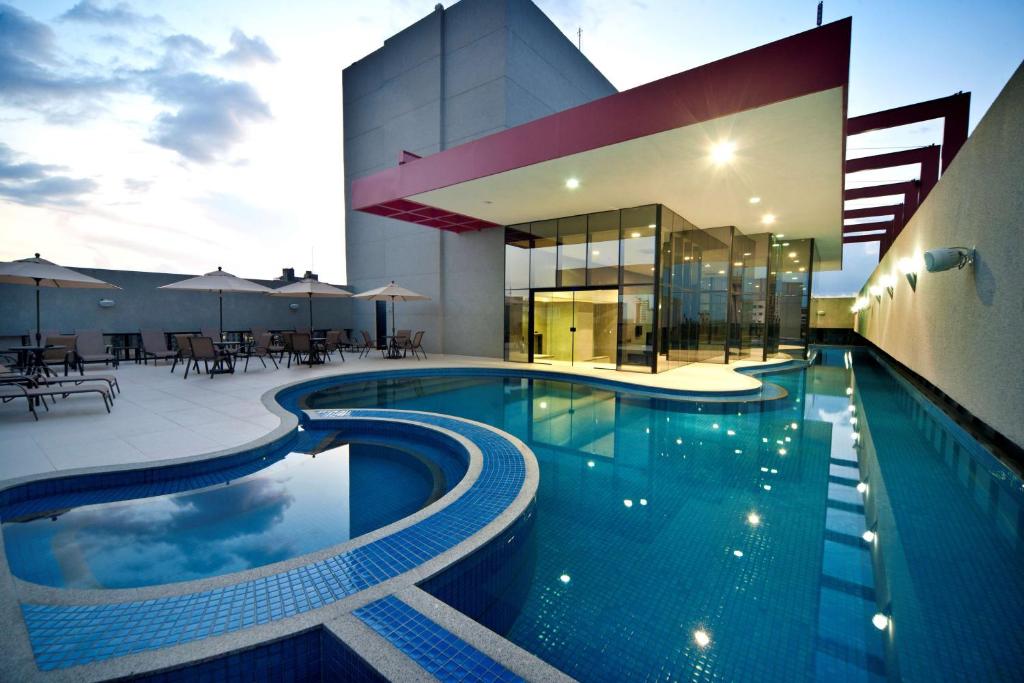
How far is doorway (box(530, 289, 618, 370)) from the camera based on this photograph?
1205 cm

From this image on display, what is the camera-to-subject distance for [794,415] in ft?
21.5

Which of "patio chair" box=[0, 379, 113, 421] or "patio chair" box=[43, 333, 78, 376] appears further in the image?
"patio chair" box=[43, 333, 78, 376]

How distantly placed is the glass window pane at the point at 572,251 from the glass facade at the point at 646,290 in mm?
27

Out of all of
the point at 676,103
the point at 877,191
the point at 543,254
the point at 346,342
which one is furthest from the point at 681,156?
the point at 346,342

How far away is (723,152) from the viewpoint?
6.31 meters

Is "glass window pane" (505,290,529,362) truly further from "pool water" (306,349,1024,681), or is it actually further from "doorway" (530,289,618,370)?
"pool water" (306,349,1024,681)

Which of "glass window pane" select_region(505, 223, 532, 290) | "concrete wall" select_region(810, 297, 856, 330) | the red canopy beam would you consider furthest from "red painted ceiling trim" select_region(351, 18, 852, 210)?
"concrete wall" select_region(810, 297, 856, 330)

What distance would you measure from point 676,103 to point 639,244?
463cm

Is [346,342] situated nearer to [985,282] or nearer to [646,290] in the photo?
[646,290]

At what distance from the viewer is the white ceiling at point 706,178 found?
543 centimetres

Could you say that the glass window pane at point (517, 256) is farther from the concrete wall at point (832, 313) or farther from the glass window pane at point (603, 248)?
the concrete wall at point (832, 313)

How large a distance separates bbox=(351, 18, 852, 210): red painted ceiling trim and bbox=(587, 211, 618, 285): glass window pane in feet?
12.9

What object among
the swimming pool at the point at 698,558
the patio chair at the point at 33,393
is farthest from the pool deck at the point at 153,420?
the swimming pool at the point at 698,558

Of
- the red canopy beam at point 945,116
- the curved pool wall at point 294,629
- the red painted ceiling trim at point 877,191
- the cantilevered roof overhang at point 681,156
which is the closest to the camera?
A: the curved pool wall at point 294,629
